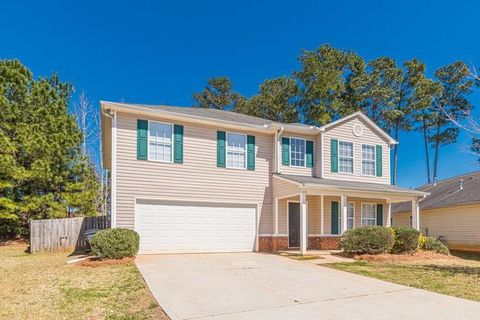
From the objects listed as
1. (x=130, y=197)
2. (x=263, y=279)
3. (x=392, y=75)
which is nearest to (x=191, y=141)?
(x=130, y=197)

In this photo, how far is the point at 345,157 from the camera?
58.2 feet

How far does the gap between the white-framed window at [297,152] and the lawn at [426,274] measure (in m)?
5.70

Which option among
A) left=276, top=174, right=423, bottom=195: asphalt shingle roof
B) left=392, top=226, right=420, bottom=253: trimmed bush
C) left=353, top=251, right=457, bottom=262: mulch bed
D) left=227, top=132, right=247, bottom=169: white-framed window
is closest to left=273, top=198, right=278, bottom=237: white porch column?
left=276, top=174, right=423, bottom=195: asphalt shingle roof

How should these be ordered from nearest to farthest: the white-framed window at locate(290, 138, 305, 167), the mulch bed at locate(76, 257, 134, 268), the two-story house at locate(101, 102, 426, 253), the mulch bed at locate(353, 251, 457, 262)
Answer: the mulch bed at locate(76, 257, 134, 268)
the mulch bed at locate(353, 251, 457, 262)
the two-story house at locate(101, 102, 426, 253)
the white-framed window at locate(290, 138, 305, 167)

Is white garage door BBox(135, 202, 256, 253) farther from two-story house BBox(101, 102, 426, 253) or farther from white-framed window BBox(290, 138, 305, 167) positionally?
white-framed window BBox(290, 138, 305, 167)

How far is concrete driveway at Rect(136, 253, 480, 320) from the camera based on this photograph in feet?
19.4

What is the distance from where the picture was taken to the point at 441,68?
32.0 m

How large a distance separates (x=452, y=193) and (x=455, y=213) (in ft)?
5.79

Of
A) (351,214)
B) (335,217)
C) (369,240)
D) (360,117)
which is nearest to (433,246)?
(351,214)

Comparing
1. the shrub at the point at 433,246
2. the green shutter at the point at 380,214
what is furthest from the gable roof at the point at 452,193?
the green shutter at the point at 380,214

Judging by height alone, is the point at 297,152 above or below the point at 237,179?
above

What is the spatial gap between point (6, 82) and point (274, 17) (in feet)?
51.2

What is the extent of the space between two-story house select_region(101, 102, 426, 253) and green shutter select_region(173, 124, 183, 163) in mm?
39

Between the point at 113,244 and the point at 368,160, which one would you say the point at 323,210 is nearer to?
the point at 368,160
